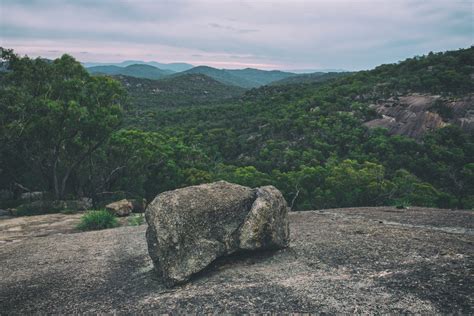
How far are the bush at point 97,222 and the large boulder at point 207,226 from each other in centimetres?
915

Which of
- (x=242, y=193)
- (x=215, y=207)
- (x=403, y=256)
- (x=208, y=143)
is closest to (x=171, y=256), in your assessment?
(x=215, y=207)

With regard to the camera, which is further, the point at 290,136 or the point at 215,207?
the point at 290,136

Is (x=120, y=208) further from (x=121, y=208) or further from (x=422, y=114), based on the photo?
(x=422, y=114)

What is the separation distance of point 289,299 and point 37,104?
21.2m

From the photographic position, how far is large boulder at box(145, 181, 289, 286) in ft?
33.8

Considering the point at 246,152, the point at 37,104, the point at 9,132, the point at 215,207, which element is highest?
the point at 37,104

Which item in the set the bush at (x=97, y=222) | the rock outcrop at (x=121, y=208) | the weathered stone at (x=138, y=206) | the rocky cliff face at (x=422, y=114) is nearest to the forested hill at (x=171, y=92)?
the rocky cliff face at (x=422, y=114)

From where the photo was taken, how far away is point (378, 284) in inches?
368

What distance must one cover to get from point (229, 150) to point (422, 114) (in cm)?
2943

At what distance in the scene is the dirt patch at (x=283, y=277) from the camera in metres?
8.70

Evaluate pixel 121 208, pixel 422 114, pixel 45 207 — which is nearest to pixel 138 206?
pixel 121 208

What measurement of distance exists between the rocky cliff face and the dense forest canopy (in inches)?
85.6

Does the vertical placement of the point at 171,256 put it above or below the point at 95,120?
below

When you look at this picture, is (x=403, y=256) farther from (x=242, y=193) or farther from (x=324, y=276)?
(x=242, y=193)
